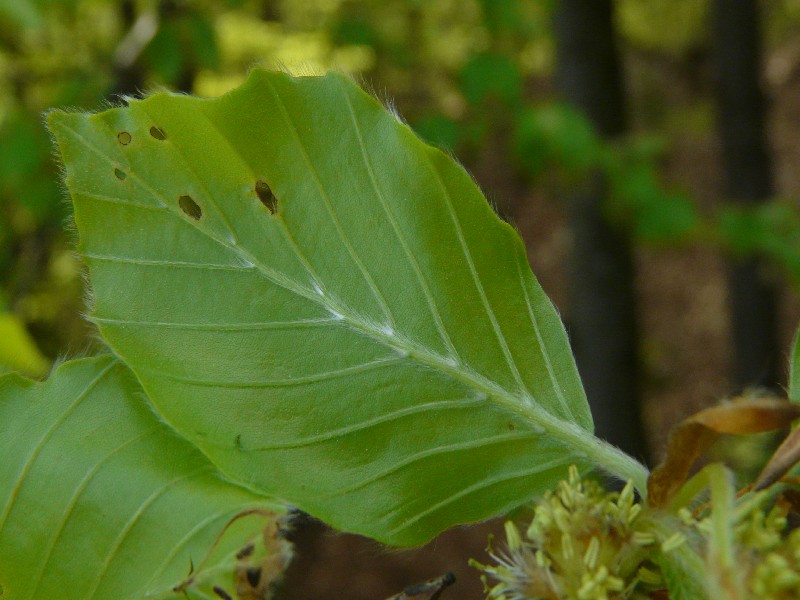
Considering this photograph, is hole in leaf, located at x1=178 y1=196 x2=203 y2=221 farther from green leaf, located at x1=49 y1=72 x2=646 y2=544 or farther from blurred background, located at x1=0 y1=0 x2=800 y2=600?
blurred background, located at x1=0 y1=0 x2=800 y2=600

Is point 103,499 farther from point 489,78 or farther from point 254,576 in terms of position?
point 489,78

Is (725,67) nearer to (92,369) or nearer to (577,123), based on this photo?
(577,123)

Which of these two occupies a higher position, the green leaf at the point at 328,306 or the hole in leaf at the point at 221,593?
the green leaf at the point at 328,306

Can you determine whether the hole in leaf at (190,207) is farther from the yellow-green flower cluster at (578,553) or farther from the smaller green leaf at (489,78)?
the smaller green leaf at (489,78)

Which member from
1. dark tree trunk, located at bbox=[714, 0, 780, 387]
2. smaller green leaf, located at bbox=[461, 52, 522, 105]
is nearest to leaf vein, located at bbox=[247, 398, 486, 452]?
smaller green leaf, located at bbox=[461, 52, 522, 105]

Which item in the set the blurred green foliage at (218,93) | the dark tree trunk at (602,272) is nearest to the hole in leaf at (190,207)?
the blurred green foliage at (218,93)

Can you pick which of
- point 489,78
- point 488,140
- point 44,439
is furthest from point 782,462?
point 488,140
